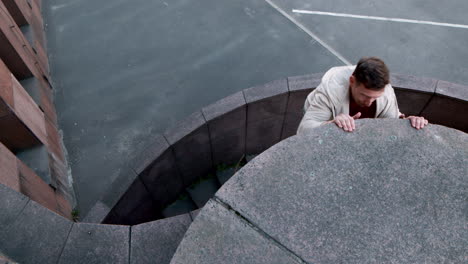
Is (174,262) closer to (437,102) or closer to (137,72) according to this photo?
(437,102)

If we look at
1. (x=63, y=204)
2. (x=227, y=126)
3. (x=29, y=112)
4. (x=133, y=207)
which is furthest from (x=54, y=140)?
(x=227, y=126)

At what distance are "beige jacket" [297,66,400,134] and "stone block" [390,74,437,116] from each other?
2.12m

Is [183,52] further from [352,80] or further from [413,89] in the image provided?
[352,80]

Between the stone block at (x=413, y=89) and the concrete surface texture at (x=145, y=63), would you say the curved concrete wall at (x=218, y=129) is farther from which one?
the concrete surface texture at (x=145, y=63)

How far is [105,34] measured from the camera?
9727 millimetres

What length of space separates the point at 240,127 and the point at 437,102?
326 centimetres

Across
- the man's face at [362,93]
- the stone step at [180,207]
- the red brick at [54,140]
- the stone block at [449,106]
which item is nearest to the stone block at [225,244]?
the man's face at [362,93]

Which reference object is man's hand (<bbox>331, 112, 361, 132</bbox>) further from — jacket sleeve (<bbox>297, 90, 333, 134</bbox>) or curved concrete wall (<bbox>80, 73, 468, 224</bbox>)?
curved concrete wall (<bbox>80, 73, 468, 224</bbox>)

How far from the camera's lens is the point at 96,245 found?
3.68 meters

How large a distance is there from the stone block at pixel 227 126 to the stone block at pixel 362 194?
8.92 feet

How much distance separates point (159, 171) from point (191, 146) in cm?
68

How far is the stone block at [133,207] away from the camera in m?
5.74

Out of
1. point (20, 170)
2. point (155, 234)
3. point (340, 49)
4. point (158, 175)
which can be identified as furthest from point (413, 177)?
point (340, 49)

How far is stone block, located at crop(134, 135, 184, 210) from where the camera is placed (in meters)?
5.85
